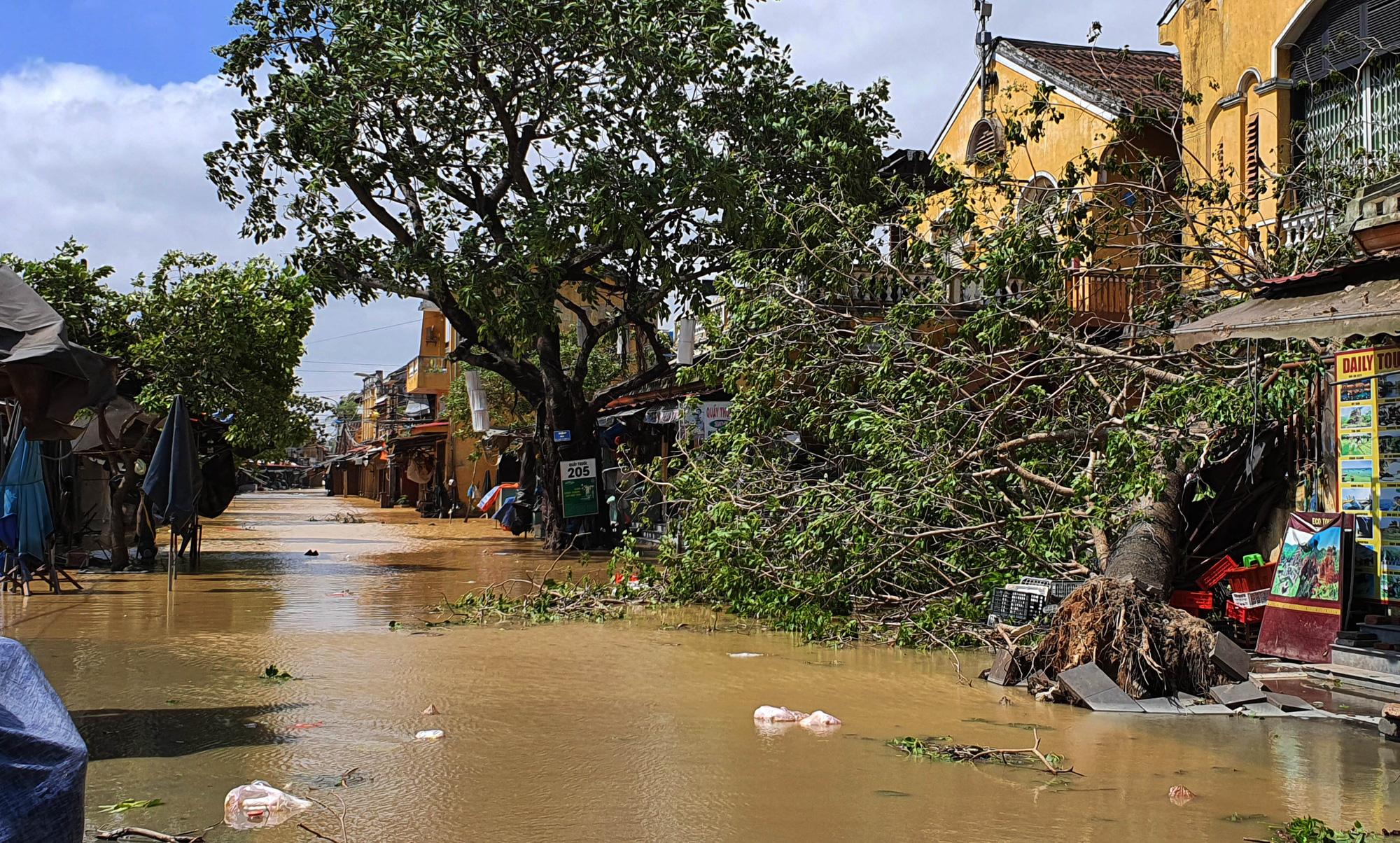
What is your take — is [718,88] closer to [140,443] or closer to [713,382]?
[713,382]

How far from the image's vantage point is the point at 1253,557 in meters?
9.02

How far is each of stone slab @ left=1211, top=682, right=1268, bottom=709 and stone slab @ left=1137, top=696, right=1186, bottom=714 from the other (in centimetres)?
25

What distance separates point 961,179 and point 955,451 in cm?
332

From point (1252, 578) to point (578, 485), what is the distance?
1342 centimetres

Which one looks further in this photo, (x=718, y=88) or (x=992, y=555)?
(x=718, y=88)

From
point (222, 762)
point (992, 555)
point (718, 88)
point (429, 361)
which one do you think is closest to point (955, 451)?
point (992, 555)

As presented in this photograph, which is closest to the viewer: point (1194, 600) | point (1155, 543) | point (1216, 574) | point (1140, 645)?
point (1140, 645)

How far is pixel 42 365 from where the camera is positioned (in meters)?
5.99

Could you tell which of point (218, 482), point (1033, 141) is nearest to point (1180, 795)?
point (1033, 141)

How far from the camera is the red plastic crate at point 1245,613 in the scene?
8703 millimetres

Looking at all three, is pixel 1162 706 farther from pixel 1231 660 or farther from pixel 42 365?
pixel 42 365

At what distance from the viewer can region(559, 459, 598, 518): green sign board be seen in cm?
2038

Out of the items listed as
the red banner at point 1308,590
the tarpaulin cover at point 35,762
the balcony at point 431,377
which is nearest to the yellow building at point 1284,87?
the red banner at point 1308,590

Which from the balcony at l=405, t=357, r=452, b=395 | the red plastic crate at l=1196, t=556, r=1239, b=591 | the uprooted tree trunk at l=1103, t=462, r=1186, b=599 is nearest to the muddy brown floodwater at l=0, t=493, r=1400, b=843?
the uprooted tree trunk at l=1103, t=462, r=1186, b=599
